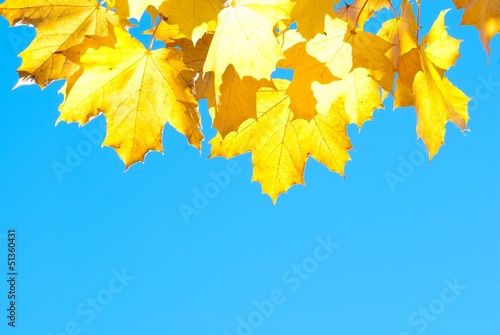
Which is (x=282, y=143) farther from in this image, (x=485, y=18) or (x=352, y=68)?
(x=485, y=18)

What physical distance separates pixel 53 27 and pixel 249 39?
405mm

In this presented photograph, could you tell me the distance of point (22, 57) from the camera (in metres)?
1.02

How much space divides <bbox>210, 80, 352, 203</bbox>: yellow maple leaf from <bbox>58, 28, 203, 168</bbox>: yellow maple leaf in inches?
6.9

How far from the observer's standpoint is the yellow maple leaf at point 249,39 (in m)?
0.90

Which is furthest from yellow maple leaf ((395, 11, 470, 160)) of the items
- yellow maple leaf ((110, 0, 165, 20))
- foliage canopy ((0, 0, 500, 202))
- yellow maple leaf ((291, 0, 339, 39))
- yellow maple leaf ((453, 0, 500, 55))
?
yellow maple leaf ((110, 0, 165, 20))

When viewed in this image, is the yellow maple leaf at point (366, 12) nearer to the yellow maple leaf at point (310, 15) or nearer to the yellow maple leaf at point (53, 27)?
the yellow maple leaf at point (310, 15)

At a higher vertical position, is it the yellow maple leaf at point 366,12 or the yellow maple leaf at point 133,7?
the yellow maple leaf at point 133,7

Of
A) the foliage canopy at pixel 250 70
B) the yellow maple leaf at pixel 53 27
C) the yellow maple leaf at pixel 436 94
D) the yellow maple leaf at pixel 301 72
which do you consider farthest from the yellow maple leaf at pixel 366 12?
the yellow maple leaf at pixel 53 27

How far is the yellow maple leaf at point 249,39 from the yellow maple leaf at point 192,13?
21 mm

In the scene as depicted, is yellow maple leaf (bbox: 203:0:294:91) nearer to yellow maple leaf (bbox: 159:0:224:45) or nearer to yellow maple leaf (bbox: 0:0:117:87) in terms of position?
yellow maple leaf (bbox: 159:0:224:45)

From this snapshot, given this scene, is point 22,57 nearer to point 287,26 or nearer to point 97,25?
point 97,25

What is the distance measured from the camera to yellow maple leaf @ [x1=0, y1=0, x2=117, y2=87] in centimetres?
102

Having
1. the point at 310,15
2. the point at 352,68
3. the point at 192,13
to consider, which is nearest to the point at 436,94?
the point at 352,68

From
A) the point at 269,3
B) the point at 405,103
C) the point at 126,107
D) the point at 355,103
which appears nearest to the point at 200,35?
the point at 269,3
